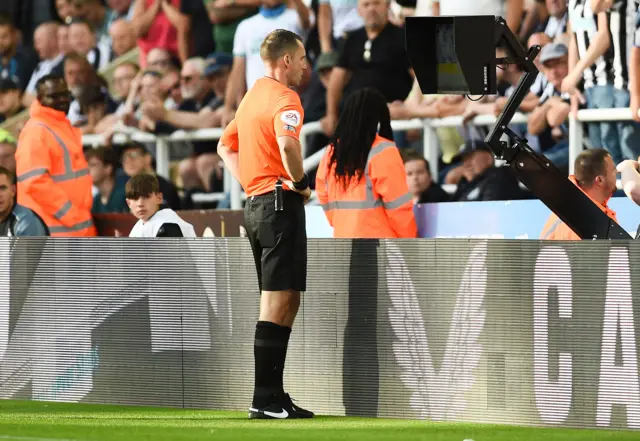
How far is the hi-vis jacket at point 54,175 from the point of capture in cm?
1221

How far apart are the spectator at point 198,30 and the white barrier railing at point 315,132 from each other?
906 mm

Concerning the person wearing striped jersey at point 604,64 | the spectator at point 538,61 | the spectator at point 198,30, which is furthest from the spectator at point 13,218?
the person wearing striped jersey at point 604,64

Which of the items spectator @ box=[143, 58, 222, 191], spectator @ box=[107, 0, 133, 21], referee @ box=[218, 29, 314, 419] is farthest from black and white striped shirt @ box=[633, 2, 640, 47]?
spectator @ box=[107, 0, 133, 21]

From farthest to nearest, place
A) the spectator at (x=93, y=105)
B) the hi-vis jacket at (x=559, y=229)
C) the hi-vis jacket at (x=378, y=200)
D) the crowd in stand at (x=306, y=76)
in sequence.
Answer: the spectator at (x=93, y=105) < the crowd in stand at (x=306, y=76) < the hi-vis jacket at (x=378, y=200) < the hi-vis jacket at (x=559, y=229)

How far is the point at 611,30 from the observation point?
11344 millimetres

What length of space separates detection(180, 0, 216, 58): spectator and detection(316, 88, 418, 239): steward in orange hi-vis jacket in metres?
5.22

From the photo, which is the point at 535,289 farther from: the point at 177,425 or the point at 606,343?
the point at 177,425

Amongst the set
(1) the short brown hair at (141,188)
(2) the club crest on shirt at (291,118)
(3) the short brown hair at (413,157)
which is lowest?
(1) the short brown hair at (141,188)

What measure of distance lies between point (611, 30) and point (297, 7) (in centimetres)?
351

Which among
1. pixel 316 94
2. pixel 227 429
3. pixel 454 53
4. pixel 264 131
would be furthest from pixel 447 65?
pixel 316 94

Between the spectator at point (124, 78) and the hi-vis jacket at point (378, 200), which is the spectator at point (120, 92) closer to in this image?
the spectator at point (124, 78)

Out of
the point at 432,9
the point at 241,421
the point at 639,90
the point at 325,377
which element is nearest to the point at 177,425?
the point at 241,421

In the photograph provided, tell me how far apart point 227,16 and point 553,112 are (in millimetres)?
4307

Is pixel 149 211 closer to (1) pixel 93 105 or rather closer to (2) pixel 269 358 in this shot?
(2) pixel 269 358
